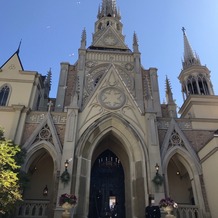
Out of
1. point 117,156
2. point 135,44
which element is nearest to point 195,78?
point 135,44

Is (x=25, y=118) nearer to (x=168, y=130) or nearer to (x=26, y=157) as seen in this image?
(x=26, y=157)

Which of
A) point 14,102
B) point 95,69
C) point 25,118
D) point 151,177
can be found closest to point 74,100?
point 25,118

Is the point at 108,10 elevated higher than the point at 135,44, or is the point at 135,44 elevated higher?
the point at 108,10

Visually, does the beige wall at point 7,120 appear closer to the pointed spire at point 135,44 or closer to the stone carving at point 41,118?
the stone carving at point 41,118

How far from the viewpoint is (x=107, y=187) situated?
18.4m

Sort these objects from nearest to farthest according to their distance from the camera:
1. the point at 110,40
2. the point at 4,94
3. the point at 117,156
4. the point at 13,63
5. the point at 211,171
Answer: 1. the point at 211,171
2. the point at 117,156
3. the point at 4,94
4. the point at 13,63
5. the point at 110,40

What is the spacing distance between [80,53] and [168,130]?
1365 cm

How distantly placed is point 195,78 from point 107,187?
15919 mm

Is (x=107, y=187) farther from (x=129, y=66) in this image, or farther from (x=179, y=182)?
(x=129, y=66)

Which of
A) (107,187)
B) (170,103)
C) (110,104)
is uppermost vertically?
(170,103)

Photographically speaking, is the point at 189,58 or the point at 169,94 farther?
the point at 189,58

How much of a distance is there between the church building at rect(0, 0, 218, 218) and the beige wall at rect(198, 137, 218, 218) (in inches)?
2.7

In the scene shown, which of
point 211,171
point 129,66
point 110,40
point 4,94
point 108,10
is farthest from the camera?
point 108,10

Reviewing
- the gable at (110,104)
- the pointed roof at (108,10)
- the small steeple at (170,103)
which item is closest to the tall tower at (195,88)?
the small steeple at (170,103)
